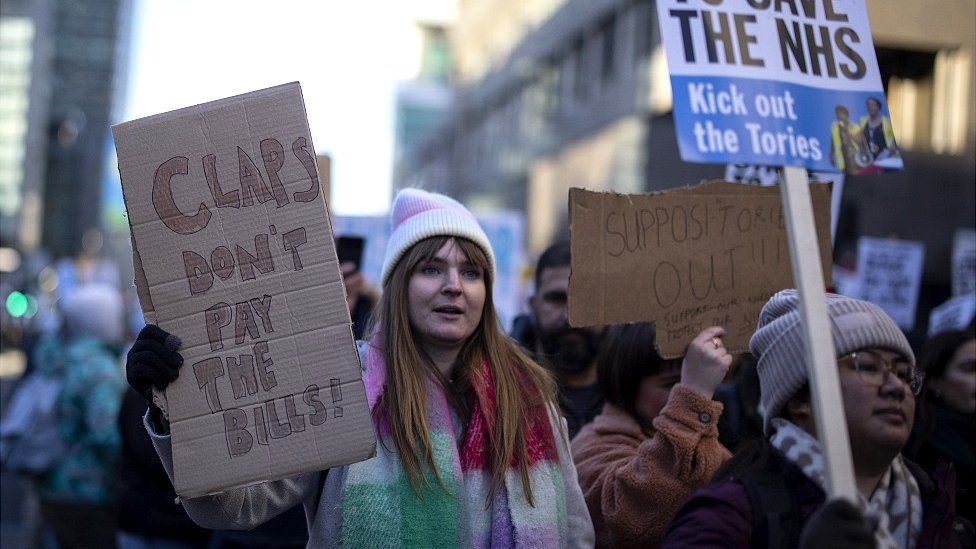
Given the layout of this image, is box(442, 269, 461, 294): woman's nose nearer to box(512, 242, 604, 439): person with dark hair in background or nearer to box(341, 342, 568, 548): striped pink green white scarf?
box(341, 342, 568, 548): striped pink green white scarf

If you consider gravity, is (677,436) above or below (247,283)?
below

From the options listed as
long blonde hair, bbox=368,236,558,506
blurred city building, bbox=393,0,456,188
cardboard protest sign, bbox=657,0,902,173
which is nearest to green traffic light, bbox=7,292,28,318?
long blonde hair, bbox=368,236,558,506

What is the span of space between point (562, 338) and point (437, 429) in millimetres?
1897

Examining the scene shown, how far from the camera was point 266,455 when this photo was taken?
2.71 m

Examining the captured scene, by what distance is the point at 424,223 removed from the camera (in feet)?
11.0

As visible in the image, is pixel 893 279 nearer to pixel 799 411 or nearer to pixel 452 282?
pixel 452 282

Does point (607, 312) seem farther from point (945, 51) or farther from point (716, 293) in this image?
point (945, 51)

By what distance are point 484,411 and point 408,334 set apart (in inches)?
12.3

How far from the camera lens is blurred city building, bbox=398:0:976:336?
26.0 feet

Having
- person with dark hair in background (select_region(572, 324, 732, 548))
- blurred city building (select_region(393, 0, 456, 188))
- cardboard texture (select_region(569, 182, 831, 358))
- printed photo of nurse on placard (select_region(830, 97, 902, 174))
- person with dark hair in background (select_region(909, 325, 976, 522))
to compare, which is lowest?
person with dark hair in background (select_region(909, 325, 976, 522))

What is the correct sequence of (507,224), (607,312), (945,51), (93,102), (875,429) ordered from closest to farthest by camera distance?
(875,429)
(607,312)
(945,51)
(507,224)
(93,102)

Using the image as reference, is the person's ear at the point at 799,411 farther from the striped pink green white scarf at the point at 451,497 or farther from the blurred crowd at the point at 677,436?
the striped pink green white scarf at the point at 451,497

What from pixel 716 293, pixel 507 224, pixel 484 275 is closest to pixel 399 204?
pixel 484 275

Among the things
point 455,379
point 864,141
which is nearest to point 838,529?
point 864,141
